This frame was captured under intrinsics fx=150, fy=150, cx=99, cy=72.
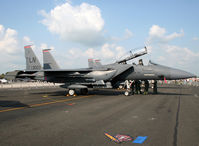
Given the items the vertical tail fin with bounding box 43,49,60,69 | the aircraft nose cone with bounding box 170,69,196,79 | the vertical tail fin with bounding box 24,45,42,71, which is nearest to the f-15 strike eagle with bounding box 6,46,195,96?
the aircraft nose cone with bounding box 170,69,196,79

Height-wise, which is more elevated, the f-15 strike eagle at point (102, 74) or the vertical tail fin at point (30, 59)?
the vertical tail fin at point (30, 59)

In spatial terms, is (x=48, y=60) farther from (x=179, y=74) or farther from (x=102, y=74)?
(x=179, y=74)

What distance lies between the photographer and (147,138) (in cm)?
374

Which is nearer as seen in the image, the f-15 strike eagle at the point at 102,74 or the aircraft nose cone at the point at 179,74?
the aircraft nose cone at the point at 179,74

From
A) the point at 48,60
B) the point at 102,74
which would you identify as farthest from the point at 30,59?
the point at 102,74

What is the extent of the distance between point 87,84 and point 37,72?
538 cm

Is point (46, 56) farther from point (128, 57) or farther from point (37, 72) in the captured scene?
point (128, 57)

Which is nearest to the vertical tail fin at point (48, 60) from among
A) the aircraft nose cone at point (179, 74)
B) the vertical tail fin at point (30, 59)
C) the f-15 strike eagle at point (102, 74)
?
the vertical tail fin at point (30, 59)

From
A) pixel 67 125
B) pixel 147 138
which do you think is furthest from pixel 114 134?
pixel 67 125

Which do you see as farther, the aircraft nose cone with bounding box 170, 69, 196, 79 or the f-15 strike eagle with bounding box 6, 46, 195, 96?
the f-15 strike eagle with bounding box 6, 46, 195, 96

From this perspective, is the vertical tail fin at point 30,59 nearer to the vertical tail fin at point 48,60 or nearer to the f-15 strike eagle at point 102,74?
the vertical tail fin at point 48,60

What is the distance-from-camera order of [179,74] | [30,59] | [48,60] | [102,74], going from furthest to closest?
[48,60] → [30,59] → [102,74] → [179,74]

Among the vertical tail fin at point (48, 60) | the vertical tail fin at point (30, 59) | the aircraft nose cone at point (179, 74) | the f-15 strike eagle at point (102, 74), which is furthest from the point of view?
the vertical tail fin at point (48, 60)

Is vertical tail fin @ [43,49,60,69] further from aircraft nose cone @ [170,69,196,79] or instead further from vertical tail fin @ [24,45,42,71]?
aircraft nose cone @ [170,69,196,79]
